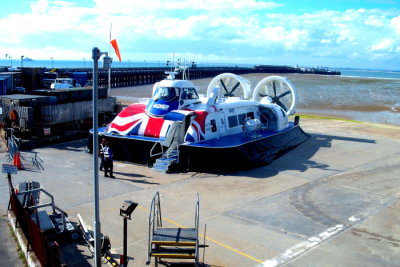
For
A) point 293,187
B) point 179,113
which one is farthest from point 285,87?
point 293,187

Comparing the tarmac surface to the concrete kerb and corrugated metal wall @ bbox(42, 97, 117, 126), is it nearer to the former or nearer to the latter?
the concrete kerb

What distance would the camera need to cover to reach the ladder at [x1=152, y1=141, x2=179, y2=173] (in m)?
11.1

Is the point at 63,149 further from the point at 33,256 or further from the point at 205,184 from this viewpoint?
the point at 33,256

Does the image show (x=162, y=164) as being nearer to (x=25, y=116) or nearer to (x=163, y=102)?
(x=163, y=102)

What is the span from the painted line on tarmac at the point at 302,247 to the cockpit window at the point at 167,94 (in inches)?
268

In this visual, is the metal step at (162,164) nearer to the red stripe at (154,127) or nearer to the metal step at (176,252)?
the red stripe at (154,127)

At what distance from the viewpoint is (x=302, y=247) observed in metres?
6.66

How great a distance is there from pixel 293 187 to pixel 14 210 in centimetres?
653

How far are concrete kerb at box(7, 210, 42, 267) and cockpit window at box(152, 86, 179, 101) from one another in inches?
248

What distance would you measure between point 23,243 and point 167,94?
23.9ft

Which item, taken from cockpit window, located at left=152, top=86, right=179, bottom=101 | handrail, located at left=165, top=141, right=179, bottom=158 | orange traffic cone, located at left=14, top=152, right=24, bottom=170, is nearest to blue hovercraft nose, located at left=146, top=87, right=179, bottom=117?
cockpit window, located at left=152, top=86, right=179, bottom=101

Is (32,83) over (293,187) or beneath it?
over

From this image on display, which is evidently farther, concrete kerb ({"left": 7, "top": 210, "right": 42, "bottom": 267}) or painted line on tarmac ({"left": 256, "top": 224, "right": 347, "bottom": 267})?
painted line on tarmac ({"left": 256, "top": 224, "right": 347, "bottom": 267})

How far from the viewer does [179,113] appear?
1208 cm
